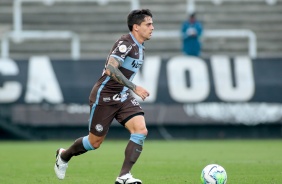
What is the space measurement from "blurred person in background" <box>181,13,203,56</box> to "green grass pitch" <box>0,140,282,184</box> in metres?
2.94

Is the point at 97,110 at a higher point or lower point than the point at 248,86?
higher

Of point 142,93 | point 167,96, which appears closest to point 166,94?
point 167,96

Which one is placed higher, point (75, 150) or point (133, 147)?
point (133, 147)

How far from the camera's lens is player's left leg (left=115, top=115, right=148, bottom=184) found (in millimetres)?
9586

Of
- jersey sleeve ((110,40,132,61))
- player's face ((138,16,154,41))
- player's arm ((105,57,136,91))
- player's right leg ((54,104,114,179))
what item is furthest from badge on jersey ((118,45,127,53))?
player's right leg ((54,104,114,179))

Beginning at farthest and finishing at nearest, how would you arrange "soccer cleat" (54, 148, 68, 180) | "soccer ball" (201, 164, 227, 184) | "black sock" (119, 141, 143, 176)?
"soccer cleat" (54, 148, 68, 180) → "black sock" (119, 141, 143, 176) → "soccer ball" (201, 164, 227, 184)

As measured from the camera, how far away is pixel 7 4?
85.6ft

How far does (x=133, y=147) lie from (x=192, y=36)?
12343 mm

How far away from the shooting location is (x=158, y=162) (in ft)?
46.1

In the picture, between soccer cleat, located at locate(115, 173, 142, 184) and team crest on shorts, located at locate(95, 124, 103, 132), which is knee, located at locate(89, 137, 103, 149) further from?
soccer cleat, located at locate(115, 173, 142, 184)

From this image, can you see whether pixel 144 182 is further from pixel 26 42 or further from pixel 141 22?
pixel 26 42

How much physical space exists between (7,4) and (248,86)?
30.9 feet

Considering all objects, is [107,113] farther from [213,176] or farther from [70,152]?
[213,176]

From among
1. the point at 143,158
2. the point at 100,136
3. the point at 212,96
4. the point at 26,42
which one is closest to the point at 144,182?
the point at 100,136
